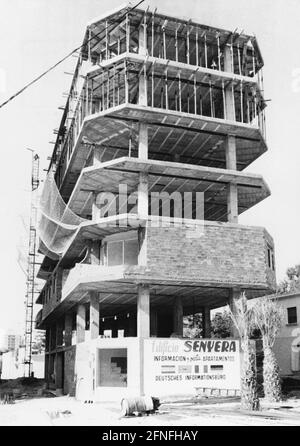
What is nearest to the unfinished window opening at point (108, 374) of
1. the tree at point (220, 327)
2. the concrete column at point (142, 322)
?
the concrete column at point (142, 322)

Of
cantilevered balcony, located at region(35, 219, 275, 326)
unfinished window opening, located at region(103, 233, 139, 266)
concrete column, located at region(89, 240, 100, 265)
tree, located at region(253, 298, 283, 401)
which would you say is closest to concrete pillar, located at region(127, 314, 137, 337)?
concrete column, located at region(89, 240, 100, 265)

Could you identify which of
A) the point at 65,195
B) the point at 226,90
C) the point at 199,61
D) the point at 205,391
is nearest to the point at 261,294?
the point at 205,391

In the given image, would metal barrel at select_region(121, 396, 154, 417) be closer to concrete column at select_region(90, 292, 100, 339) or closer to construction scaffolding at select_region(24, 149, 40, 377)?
concrete column at select_region(90, 292, 100, 339)

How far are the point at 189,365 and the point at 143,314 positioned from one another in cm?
411

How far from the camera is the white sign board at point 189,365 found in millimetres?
32188

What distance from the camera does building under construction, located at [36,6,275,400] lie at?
3391 centimetres

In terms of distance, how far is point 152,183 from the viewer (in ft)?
125

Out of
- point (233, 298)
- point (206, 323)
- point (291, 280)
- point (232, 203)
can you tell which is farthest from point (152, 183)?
point (291, 280)

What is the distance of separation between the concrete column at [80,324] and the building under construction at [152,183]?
0.09m

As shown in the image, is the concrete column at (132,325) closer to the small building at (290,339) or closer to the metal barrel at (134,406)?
the small building at (290,339)

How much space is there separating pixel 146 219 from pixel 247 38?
52.6 feet

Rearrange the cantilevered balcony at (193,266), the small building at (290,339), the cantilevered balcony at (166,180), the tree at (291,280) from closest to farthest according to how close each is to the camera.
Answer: the cantilevered balcony at (193,266)
the cantilevered balcony at (166,180)
the small building at (290,339)
the tree at (291,280)

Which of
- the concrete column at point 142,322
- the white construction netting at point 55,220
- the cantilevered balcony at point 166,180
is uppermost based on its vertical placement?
the cantilevered balcony at point 166,180
